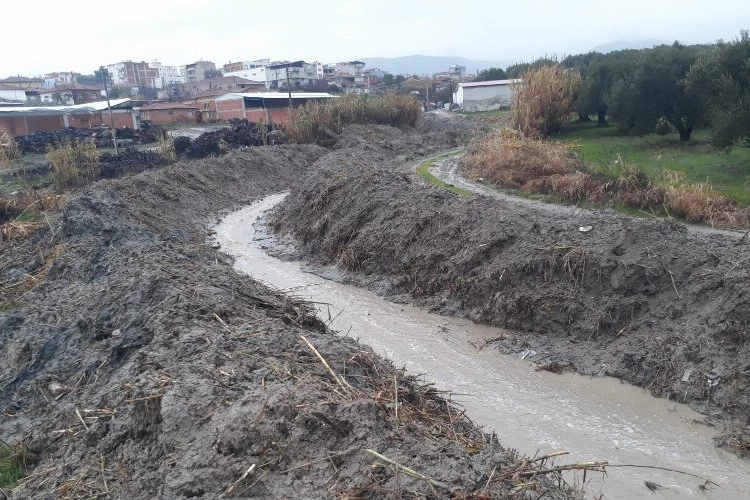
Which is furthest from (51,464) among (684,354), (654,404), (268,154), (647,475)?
(268,154)

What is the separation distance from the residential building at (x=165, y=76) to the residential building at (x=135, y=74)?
3.82 ft

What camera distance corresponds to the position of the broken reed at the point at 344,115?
33.2m

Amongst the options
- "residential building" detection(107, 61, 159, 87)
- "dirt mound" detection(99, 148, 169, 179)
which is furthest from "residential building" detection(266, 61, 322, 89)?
"dirt mound" detection(99, 148, 169, 179)

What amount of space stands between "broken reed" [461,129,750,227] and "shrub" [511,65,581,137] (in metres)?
4.60

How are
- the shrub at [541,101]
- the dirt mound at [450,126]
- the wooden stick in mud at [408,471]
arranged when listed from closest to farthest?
the wooden stick in mud at [408,471]
the shrub at [541,101]
the dirt mound at [450,126]

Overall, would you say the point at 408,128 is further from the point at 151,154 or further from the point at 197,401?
the point at 197,401

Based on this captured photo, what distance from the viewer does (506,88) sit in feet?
193

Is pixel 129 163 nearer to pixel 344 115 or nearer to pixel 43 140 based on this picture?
pixel 43 140

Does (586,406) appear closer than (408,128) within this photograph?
Yes

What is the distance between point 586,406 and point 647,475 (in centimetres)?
164

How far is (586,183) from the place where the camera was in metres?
16.1

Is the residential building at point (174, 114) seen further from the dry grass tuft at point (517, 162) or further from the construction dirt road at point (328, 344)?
the construction dirt road at point (328, 344)

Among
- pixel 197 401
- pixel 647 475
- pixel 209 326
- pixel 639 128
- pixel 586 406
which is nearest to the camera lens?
pixel 197 401

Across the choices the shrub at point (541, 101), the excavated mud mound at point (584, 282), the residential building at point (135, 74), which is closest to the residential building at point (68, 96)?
the residential building at point (135, 74)
